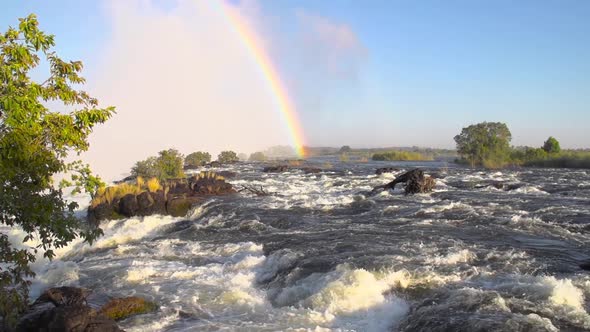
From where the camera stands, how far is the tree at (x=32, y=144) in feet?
19.8

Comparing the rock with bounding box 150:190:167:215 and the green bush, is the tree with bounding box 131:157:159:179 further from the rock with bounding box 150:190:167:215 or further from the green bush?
the green bush

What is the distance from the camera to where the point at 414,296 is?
32.7 feet

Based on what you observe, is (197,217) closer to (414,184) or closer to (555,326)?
(414,184)

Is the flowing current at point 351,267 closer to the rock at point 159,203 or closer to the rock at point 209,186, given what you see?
the rock at point 159,203

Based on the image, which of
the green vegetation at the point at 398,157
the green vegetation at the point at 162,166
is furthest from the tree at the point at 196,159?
the green vegetation at the point at 398,157

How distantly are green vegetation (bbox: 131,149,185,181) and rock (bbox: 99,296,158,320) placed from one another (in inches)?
1077

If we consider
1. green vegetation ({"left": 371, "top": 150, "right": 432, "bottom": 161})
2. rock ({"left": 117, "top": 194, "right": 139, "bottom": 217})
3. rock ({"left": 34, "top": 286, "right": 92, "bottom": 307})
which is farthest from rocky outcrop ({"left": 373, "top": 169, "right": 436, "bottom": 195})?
green vegetation ({"left": 371, "top": 150, "right": 432, "bottom": 161})

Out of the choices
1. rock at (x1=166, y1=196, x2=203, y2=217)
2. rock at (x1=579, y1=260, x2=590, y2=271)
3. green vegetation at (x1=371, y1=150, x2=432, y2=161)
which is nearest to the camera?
rock at (x1=579, y1=260, x2=590, y2=271)

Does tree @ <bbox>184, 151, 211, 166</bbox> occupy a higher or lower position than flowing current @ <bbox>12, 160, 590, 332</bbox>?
higher

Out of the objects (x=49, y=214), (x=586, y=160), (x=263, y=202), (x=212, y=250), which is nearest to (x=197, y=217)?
(x=263, y=202)

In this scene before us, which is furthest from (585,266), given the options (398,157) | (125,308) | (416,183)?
(398,157)

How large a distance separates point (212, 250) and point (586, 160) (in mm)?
55677

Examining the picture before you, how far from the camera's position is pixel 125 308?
946 cm

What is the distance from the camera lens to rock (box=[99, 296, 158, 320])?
9289mm
